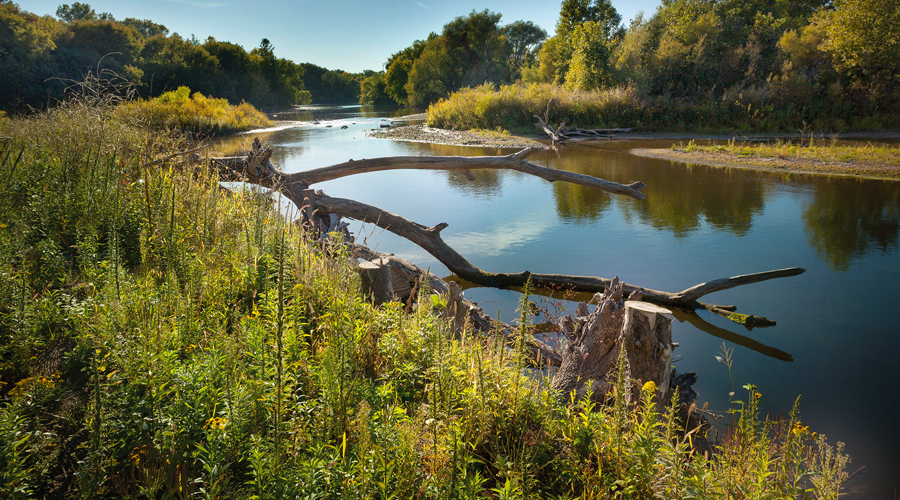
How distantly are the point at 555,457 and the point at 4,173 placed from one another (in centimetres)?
499

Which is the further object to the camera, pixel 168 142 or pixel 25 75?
pixel 25 75

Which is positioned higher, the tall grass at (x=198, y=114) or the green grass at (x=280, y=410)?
the tall grass at (x=198, y=114)

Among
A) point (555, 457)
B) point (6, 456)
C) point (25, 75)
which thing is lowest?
point (555, 457)

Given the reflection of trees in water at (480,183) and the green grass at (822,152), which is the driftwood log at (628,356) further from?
the green grass at (822,152)

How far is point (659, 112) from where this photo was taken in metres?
22.8

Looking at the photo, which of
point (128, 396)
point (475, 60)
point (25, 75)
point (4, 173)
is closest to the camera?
point (128, 396)

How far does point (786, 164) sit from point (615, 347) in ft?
45.5

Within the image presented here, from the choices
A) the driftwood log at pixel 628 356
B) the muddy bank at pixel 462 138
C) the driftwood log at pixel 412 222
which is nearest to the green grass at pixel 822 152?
the muddy bank at pixel 462 138

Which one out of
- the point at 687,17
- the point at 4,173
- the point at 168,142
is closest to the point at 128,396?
the point at 4,173

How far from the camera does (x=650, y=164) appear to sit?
584 inches

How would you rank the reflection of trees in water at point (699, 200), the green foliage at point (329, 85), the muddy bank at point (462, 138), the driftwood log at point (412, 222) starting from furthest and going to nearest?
the green foliage at point (329, 85)
the muddy bank at point (462, 138)
the reflection of trees in water at point (699, 200)
the driftwood log at point (412, 222)

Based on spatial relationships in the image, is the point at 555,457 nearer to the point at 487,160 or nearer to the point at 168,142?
the point at 487,160

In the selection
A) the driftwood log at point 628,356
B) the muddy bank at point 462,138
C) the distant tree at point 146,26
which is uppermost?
the distant tree at point 146,26

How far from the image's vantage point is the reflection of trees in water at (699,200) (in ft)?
29.2
